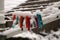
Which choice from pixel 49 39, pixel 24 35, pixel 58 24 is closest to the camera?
pixel 24 35

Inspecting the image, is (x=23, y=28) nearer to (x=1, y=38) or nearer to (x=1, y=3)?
(x=1, y=38)

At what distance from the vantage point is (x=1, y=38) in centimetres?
125

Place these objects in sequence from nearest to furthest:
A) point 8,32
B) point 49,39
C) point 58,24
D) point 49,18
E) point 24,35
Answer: point 8,32
point 49,18
point 24,35
point 49,39
point 58,24

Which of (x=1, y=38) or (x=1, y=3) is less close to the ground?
(x=1, y=3)

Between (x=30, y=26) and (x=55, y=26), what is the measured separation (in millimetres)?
1122

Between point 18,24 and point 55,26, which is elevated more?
point 18,24

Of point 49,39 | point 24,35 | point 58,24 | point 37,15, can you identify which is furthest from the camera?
point 58,24

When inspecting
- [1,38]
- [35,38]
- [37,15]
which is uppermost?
[37,15]

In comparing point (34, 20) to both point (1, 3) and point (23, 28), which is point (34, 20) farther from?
point (1, 3)

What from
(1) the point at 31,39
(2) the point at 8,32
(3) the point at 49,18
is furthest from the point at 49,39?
(2) the point at 8,32

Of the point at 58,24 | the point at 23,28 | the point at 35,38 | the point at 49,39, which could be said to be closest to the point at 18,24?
the point at 23,28

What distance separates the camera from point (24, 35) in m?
1.62

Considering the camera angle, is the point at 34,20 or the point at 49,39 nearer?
the point at 34,20

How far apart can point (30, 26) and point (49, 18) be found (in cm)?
18
